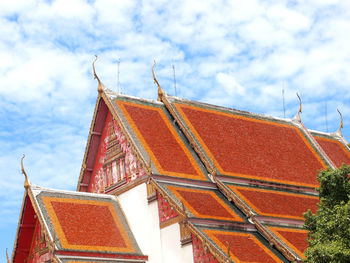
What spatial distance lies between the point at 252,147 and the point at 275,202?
3.26 m

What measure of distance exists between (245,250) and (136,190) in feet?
15.1

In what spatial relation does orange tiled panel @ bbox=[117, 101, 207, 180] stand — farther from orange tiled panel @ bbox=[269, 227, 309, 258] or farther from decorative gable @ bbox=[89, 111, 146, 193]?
orange tiled panel @ bbox=[269, 227, 309, 258]

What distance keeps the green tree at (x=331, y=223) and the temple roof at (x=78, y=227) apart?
19.2 feet

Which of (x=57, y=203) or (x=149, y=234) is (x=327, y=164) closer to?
(x=149, y=234)

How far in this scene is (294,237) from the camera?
810 inches

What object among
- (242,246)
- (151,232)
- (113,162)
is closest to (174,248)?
(151,232)

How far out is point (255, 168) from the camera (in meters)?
24.0

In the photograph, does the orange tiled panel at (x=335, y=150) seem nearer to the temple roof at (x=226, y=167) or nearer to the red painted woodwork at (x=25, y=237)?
the temple roof at (x=226, y=167)

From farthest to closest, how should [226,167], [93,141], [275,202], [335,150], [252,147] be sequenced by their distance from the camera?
[335,150] < [252,147] < [93,141] < [226,167] < [275,202]

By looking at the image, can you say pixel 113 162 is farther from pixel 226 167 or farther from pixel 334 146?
pixel 334 146

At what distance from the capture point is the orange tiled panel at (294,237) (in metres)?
19.7

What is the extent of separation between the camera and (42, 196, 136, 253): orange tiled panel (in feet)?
64.4

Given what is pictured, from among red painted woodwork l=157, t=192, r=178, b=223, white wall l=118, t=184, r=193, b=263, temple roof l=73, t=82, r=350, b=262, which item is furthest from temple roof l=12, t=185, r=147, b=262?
temple roof l=73, t=82, r=350, b=262

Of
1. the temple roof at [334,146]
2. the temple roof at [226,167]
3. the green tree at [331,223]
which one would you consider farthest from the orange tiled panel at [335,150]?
the green tree at [331,223]
